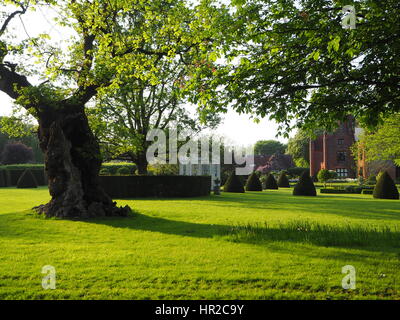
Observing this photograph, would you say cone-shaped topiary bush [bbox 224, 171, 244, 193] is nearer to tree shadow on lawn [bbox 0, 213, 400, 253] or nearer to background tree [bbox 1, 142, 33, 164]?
tree shadow on lawn [bbox 0, 213, 400, 253]

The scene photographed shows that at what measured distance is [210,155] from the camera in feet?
148

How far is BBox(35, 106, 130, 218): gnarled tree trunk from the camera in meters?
14.1

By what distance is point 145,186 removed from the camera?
25.1 meters

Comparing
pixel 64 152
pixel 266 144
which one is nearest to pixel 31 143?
pixel 266 144

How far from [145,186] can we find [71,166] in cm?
1093

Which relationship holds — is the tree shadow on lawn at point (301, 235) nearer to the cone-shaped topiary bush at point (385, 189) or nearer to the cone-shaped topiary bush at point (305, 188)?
the cone-shaped topiary bush at point (385, 189)

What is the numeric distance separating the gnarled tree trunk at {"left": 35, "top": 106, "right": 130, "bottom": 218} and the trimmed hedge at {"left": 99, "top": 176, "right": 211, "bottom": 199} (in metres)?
9.74

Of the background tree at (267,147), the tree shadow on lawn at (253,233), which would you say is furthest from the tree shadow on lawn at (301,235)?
the background tree at (267,147)

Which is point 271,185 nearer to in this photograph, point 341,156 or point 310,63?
point 341,156

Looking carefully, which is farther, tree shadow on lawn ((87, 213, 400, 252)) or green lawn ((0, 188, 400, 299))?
tree shadow on lawn ((87, 213, 400, 252))

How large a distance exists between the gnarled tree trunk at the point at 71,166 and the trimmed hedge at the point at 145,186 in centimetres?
974

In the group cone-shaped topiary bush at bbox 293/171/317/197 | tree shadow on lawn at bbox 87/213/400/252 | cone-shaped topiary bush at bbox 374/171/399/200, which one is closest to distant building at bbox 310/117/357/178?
cone-shaped topiary bush at bbox 293/171/317/197

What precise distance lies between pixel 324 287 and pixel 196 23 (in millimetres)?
10383
